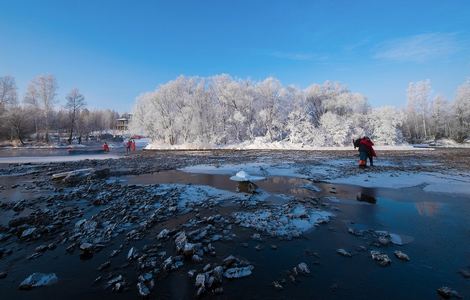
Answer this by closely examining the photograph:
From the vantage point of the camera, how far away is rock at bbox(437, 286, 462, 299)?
381 centimetres

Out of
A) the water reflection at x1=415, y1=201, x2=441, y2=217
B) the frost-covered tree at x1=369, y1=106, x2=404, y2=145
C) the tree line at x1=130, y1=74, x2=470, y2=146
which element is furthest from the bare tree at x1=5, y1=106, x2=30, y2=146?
the frost-covered tree at x1=369, y1=106, x2=404, y2=145

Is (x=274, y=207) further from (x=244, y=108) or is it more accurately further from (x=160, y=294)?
(x=244, y=108)

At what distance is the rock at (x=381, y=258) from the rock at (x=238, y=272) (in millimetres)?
2645

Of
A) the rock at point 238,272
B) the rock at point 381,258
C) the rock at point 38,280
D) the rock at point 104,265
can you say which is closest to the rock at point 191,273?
the rock at point 238,272

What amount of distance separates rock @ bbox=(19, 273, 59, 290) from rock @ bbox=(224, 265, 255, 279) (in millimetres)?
3243

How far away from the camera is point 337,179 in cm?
1404

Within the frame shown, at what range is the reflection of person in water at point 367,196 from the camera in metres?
9.57

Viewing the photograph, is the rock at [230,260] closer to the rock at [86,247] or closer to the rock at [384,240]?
the rock at [86,247]

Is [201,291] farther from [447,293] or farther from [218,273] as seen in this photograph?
[447,293]

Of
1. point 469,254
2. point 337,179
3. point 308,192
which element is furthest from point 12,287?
point 337,179

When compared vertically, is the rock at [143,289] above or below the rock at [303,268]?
above

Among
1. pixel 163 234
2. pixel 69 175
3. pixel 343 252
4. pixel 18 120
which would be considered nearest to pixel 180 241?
pixel 163 234

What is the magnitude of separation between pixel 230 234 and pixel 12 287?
4.45 meters

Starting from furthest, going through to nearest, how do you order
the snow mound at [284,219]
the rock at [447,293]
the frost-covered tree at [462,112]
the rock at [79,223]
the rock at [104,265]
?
1. the frost-covered tree at [462,112]
2. the rock at [79,223]
3. the snow mound at [284,219]
4. the rock at [104,265]
5. the rock at [447,293]
